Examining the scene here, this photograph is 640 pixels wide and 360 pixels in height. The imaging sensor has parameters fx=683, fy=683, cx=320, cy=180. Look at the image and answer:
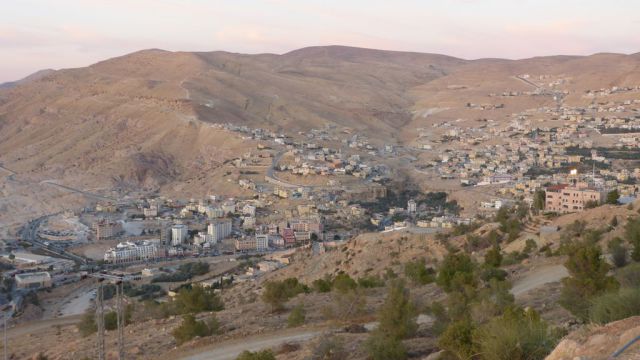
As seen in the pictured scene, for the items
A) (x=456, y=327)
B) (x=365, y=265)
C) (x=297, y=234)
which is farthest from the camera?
(x=297, y=234)

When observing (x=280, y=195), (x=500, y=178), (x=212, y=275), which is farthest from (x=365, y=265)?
(x=500, y=178)

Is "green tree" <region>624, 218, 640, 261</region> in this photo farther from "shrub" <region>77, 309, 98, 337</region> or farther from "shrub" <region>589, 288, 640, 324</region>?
"shrub" <region>77, 309, 98, 337</region>

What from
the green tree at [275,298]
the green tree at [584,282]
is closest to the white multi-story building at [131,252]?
the green tree at [275,298]

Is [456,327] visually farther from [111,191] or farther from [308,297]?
[111,191]

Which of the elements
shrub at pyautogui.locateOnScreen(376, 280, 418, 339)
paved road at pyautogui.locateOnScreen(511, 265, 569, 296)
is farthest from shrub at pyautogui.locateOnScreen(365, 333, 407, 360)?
paved road at pyautogui.locateOnScreen(511, 265, 569, 296)

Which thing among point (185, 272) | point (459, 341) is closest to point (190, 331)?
point (459, 341)
